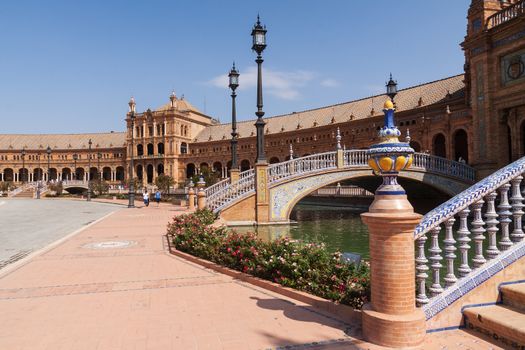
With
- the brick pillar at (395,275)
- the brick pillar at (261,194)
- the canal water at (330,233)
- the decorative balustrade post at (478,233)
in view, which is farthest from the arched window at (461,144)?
the brick pillar at (395,275)

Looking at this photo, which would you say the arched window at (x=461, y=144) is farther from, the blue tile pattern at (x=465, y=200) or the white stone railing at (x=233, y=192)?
the blue tile pattern at (x=465, y=200)

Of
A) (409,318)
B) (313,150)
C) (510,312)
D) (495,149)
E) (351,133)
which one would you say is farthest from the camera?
(313,150)

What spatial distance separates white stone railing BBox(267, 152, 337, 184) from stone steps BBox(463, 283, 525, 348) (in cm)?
1531

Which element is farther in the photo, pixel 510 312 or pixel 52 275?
pixel 52 275

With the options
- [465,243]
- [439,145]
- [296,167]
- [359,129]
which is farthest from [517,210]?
[359,129]

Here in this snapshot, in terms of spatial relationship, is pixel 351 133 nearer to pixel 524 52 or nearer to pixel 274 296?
pixel 524 52

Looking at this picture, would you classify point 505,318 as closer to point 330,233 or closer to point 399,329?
point 399,329

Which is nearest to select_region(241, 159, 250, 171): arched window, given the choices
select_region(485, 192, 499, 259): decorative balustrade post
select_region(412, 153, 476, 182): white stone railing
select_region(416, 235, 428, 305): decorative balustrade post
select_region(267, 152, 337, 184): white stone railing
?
select_region(412, 153, 476, 182): white stone railing

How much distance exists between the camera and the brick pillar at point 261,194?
1947 centimetres

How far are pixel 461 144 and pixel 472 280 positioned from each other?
117 feet

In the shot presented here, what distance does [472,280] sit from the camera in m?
4.95

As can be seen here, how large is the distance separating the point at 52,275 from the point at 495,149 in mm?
22923

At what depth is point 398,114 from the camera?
44.4 metres

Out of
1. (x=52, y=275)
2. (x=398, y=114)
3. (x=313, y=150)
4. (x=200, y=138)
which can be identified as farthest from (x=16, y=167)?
(x=52, y=275)
